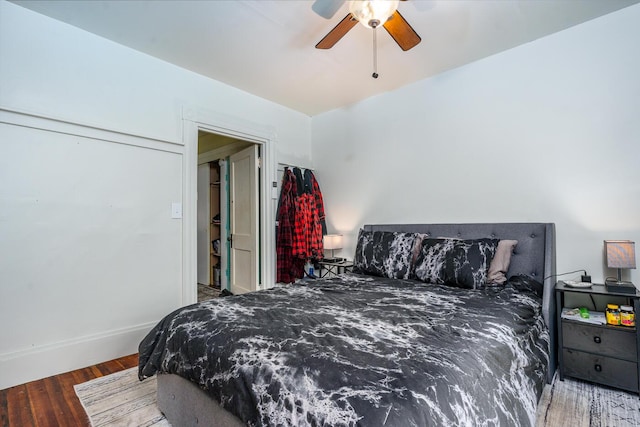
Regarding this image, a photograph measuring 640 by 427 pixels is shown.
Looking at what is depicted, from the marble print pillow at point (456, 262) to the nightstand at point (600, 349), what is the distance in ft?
1.56

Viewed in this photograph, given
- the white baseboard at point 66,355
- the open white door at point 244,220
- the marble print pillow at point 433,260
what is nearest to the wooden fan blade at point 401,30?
the marble print pillow at point 433,260

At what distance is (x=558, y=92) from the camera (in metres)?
2.34

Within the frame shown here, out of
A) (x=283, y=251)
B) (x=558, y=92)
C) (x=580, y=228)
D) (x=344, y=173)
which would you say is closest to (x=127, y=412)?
(x=283, y=251)

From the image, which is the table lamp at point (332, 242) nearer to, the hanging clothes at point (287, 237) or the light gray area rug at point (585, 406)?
the hanging clothes at point (287, 237)

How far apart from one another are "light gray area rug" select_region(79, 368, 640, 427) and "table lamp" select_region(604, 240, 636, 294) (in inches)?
24.8

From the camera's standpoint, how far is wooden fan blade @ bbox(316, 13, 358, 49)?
1.74 metres

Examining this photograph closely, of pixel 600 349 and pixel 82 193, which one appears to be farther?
pixel 82 193

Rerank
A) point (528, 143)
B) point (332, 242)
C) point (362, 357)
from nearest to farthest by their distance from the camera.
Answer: point (362, 357), point (528, 143), point (332, 242)

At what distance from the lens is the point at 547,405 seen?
5.75ft

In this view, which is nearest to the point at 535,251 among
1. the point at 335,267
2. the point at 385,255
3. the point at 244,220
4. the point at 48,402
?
the point at 385,255

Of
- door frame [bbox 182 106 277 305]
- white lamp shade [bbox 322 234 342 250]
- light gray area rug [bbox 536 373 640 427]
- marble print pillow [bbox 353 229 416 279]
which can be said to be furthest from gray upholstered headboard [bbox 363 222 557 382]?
door frame [bbox 182 106 277 305]

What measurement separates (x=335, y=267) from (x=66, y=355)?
2546 mm

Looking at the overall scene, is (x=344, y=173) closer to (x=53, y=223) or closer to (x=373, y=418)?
(x=53, y=223)

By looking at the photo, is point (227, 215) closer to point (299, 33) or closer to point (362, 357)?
point (299, 33)
